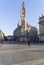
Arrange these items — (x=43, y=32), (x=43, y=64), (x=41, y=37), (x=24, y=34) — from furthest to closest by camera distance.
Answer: (x=24, y=34), (x=43, y=32), (x=41, y=37), (x=43, y=64)

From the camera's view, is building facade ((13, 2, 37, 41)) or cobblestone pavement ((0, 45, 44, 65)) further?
building facade ((13, 2, 37, 41))

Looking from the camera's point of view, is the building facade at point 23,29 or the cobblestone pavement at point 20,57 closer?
the cobblestone pavement at point 20,57

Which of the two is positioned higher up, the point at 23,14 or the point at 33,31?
the point at 23,14

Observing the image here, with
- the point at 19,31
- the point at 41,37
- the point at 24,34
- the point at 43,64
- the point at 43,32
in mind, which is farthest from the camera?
the point at 19,31

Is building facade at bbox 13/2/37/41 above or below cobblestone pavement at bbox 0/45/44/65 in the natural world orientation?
above

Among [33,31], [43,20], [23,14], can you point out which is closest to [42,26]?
[43,20]

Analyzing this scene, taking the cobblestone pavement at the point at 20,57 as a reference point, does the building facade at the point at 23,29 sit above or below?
above

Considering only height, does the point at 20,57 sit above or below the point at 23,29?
below

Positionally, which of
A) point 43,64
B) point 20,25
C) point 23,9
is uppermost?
point 23,9

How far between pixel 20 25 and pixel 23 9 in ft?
40.0

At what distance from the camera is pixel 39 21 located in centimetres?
12512

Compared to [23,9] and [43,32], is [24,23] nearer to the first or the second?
[23,9]

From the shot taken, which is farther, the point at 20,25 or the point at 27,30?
the point at 20,25

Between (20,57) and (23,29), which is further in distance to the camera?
(23,29)
